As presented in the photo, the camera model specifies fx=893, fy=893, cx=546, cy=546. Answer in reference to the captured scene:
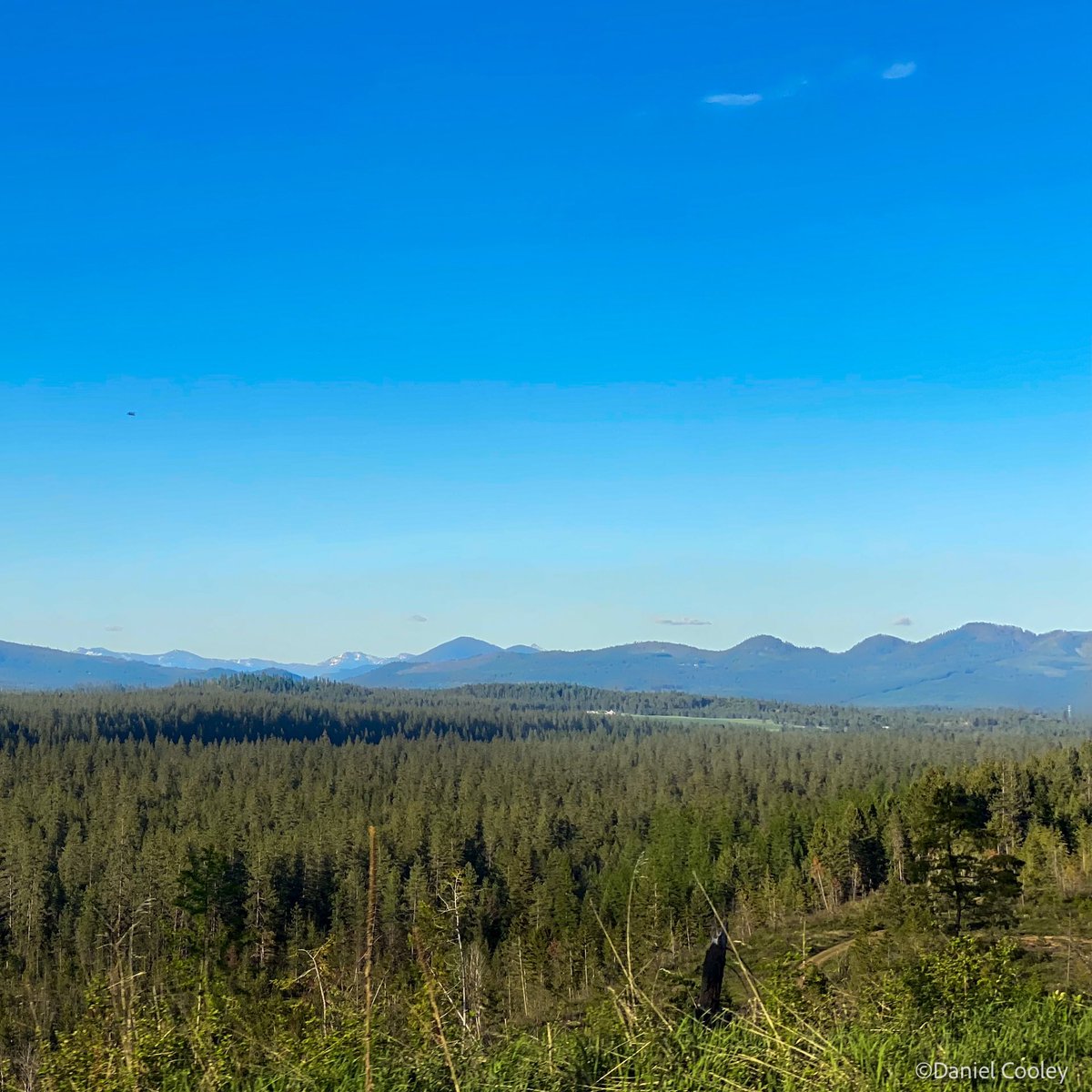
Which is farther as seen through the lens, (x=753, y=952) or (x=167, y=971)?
(x=753, y=952)

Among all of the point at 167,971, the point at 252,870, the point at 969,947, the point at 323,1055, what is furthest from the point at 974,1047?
the point at 252,870

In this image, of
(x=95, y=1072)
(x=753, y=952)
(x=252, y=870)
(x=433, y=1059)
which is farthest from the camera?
(x=252, y=870)

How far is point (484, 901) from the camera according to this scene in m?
81.4

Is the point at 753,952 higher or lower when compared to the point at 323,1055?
lower

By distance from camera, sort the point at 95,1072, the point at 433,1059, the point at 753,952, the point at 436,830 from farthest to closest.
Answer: the point at 436,830
the point at 753,952
the point at 95,1072
the point at 433,1059

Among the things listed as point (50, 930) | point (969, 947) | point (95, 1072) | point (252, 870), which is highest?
point (95, 1072)

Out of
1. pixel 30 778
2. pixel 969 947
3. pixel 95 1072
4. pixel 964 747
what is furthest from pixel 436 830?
pixel 964 747

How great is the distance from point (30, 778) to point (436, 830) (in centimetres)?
6871

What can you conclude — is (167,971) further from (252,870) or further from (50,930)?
(50,930)

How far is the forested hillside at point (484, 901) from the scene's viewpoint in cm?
623

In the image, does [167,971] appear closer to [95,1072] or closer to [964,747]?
[95,1072]

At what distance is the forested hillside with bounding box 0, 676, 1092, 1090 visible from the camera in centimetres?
623

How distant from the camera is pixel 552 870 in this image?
84.2 meters

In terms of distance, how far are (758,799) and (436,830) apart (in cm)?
4716
